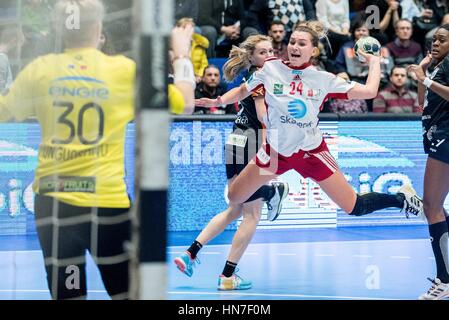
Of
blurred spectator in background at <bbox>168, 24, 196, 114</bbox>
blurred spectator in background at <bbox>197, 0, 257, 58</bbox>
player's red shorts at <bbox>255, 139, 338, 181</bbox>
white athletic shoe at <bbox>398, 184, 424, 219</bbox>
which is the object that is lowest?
white athletic shoe at <bbox>398, 184, 424, 219</bbox>

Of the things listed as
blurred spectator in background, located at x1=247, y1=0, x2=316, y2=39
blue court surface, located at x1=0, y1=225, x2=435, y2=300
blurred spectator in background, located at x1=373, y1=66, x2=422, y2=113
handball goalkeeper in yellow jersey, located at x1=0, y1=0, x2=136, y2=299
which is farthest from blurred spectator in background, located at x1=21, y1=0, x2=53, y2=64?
blurred spectator in background, located at x1=373, y1=66, x2=422, y2=113

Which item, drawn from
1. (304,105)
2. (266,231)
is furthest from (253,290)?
(266,231)

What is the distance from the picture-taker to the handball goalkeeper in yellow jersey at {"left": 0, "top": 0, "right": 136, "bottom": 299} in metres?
4.59

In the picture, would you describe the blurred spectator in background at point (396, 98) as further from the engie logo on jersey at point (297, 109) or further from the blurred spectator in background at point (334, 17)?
the engie logo on jersey at point (297, 109)

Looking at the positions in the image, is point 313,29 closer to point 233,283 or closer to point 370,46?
point 370,46

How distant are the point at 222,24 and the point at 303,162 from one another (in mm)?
5681

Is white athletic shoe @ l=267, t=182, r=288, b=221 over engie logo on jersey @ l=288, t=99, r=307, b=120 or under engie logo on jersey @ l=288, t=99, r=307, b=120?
under

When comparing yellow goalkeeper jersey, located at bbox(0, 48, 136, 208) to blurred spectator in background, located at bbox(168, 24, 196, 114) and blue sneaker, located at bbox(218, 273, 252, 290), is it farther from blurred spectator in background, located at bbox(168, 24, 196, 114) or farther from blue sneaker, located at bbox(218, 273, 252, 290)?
blue sneaker, located at bbox(218, 273, 252, 290)

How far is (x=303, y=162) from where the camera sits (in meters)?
6.95

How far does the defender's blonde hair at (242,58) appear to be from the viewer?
298 inches

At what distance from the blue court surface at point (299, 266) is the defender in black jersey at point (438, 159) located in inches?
11.4

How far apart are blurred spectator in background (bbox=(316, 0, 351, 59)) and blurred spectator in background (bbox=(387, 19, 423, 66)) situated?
2.09ft

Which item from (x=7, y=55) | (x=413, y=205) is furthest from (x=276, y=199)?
(x=7, y=55)

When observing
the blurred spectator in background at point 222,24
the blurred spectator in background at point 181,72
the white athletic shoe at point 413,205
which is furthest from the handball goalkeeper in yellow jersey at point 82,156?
the blurred spectator in background at point 222,24
